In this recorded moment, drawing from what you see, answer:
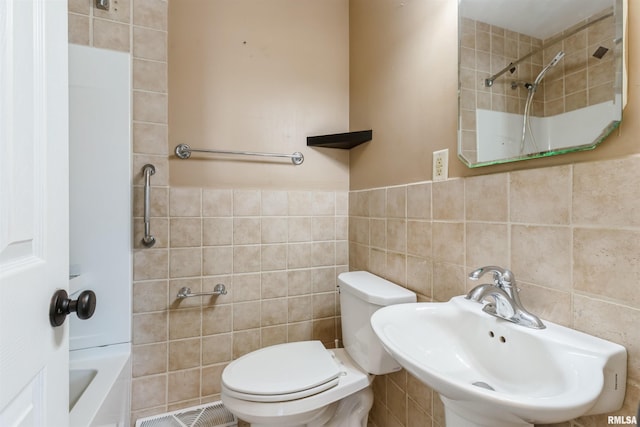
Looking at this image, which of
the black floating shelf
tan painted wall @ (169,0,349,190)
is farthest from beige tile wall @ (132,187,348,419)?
the black floating shelf

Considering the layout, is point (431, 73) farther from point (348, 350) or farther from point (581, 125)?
point (348, 350)

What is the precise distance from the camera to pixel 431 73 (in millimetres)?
1108

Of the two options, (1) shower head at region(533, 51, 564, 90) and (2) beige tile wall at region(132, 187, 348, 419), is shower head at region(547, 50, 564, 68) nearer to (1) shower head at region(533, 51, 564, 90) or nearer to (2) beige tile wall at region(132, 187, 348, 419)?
(1) shower head at region(533, 51, 564, 90)

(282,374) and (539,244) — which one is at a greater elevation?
Answer: (539,244)

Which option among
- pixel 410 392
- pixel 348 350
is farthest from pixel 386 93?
pixel 410 392

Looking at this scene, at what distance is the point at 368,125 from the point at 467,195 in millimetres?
757

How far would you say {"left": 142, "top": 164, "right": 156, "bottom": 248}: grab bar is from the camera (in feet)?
4.11

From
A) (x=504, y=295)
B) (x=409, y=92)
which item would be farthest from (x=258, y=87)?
(x=504, y=295)

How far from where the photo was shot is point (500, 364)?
2.40 ft

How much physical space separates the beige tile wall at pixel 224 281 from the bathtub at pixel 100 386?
8 cm

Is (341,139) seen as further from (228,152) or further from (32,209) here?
(32,209)

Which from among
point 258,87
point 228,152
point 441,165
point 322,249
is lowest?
point 322,249

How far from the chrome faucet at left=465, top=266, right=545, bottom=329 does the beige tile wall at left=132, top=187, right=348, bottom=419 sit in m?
1.01

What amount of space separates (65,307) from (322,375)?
891 millimetres
